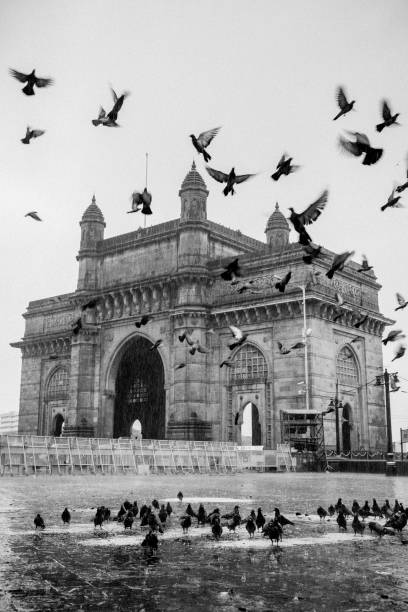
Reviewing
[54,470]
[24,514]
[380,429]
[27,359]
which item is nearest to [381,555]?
[24,514]

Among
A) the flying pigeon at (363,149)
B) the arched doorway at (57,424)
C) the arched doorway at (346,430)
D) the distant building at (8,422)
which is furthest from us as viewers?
the distant building at (8,422)

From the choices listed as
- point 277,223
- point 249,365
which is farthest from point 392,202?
point 277,223

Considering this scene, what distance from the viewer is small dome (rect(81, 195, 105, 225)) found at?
51.1 metres

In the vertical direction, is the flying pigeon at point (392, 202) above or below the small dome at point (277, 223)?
below

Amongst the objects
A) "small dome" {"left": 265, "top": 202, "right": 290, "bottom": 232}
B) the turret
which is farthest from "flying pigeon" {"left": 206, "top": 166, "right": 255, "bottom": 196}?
"small dome" {"left": 265, "top": 202, "right": 290, "bottom": 232}

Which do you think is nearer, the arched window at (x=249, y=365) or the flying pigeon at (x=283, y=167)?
the flying pigeon at (x=283, y=167)

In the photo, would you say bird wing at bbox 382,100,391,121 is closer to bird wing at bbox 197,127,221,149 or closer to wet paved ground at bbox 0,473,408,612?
bird wing at bbox 197,127,221,149

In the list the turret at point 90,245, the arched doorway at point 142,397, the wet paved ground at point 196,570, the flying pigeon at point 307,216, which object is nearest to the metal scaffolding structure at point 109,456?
the arched doorway at point 142,397

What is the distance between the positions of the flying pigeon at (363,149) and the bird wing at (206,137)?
6.70 feet

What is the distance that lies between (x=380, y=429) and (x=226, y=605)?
41674mm

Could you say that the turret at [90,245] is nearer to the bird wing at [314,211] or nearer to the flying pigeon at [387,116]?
the bird wing at [314,211]

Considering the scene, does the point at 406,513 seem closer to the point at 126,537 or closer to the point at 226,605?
the point at 126,537

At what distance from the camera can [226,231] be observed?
47062mm

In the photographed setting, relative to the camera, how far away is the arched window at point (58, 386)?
53844 mm
